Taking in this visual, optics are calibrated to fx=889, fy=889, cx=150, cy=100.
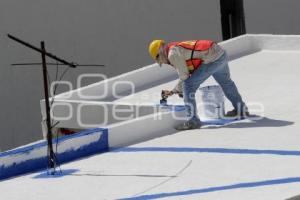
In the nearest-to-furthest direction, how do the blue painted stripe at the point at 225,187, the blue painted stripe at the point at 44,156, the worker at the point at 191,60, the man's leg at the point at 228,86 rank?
the blue painted stripe at the point at 225,187 < the blue painted stripe at the point at 44,156 < the worker at the point at 191,60 < the man's leg at the point at 228,86

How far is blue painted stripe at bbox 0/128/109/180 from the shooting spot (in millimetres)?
11266

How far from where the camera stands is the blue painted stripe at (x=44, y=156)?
1127cm

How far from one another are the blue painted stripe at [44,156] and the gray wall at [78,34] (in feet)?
35.3

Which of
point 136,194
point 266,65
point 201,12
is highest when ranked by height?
point 201,12

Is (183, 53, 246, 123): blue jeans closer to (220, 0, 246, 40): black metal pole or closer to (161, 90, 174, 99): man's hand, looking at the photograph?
(161, 90, 174, 99): man's hand

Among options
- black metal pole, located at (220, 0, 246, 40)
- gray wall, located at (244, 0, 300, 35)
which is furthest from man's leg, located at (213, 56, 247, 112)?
gray wall, located at (244, 0, 300, 35)

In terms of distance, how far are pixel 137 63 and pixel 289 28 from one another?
6628mm

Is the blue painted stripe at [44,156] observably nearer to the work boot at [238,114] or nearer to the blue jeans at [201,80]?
the blue jeans at [201,80]

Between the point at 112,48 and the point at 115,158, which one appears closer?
the point at 115,158

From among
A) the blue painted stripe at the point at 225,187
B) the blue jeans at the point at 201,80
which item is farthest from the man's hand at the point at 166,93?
the blue painted stripe at the point at 225,187

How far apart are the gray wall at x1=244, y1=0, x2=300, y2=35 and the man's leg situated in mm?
15797

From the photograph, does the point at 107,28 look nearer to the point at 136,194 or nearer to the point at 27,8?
the point at 27,8

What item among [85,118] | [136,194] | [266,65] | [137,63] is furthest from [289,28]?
[136,194]

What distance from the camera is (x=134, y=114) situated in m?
13.9
